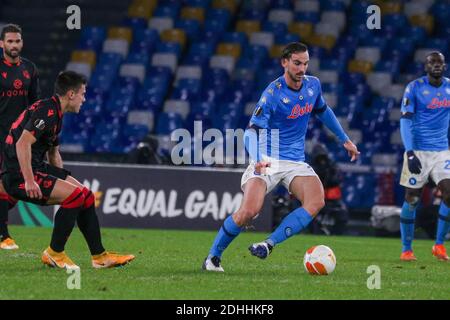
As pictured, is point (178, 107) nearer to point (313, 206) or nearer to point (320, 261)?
point (313, 206)

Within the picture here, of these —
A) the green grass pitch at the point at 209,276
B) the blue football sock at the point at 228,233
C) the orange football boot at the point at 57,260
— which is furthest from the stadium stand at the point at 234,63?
the orange football boot at the point at 57,260

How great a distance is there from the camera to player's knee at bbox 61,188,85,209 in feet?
26.4

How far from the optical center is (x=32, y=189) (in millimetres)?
7746

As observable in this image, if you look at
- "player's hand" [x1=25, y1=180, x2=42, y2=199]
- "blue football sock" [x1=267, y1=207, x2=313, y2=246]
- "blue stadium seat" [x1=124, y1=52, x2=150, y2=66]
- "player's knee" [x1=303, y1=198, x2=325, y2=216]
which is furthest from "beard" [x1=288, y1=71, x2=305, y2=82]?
"blue stadium seat" [x1=124, y1=52, x2=150, y2=66]

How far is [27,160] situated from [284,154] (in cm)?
230

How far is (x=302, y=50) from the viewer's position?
8.62m

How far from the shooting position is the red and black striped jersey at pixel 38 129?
7.84 meters

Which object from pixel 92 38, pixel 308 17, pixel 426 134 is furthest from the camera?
pixel 308 17

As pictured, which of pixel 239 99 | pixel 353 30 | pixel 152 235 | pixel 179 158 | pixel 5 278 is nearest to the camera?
pixel 5 278

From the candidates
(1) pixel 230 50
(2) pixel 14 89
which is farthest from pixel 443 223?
(1) pixel 230 50

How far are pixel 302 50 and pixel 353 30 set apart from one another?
1336 centimetres

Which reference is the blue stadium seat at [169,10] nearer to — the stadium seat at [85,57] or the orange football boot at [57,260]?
the stadium seat at [85,57]

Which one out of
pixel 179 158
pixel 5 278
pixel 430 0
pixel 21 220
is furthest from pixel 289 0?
pixel 5 278
